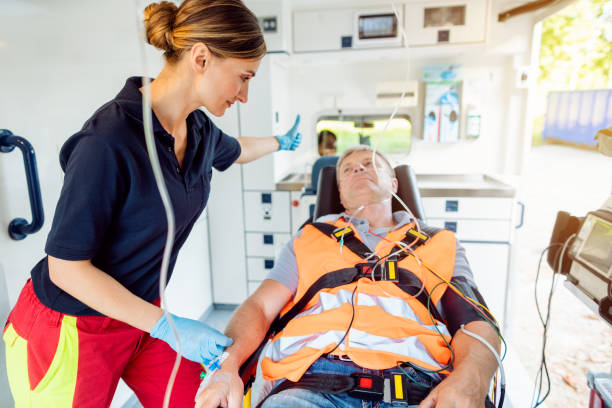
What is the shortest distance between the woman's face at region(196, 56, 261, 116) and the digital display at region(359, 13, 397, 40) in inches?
72.9

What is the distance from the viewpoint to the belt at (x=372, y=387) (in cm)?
106

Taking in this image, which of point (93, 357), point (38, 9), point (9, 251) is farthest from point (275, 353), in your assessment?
point (38, 9)

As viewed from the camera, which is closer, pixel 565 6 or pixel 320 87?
pixel 565 6

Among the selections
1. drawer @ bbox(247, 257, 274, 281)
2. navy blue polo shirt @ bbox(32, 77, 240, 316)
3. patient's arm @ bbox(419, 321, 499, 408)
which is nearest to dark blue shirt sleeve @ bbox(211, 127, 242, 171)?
navy blue polo shirt @ bbox(32, 77, 240, 316)

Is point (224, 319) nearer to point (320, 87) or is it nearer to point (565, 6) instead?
point (320, 87)

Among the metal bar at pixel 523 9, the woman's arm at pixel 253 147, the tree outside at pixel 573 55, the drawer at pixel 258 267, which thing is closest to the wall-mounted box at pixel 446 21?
the metal bar at pixel 523 9

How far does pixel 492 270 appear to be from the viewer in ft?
8.37

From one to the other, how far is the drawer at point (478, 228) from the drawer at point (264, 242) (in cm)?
103

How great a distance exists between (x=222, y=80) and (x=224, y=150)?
473 millimetres

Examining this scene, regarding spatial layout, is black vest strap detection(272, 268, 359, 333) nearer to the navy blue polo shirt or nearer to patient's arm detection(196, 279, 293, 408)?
patient's arm detection(196, 279, 293, 408)

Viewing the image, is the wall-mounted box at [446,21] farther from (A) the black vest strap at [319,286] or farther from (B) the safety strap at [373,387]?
(B) the safety strap at [373,387]

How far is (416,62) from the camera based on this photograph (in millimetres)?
2975

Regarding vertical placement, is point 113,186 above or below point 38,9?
below

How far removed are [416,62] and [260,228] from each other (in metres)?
1.72
